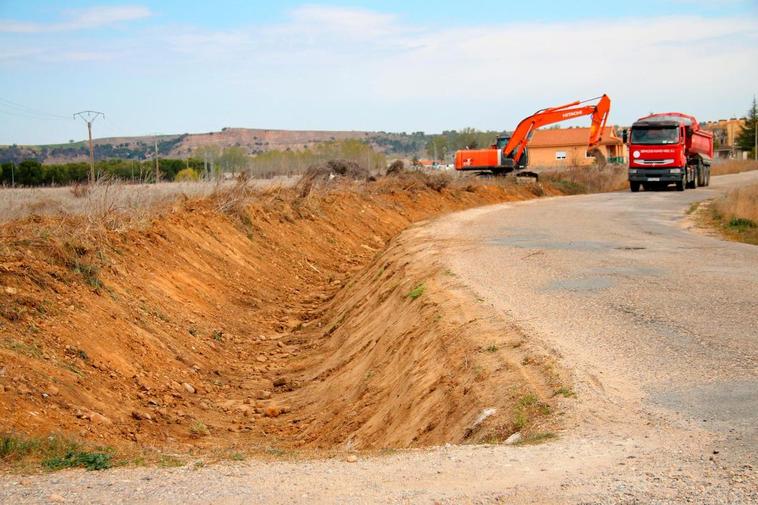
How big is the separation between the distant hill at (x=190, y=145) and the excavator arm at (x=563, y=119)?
214 feet

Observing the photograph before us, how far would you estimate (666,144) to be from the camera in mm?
41438

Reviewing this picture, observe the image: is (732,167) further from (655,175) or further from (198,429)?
(198,429)

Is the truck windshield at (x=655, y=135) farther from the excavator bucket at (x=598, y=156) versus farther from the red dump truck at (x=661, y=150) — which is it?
the excavator bucket at (x=598, y=156)

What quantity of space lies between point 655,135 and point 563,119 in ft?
18.3

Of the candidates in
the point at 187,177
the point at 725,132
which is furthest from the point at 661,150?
the point at 725,132

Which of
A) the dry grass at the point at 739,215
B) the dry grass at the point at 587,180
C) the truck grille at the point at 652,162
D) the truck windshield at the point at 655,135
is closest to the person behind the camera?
the dry grass at the point at 739,215

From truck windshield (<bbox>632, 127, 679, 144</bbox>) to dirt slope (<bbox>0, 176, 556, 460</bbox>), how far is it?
2458cm

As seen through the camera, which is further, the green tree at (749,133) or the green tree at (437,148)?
the green tree at (437,148)

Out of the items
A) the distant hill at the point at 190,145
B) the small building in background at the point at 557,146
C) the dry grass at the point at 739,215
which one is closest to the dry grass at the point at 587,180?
the dry grass at the point at 739,215

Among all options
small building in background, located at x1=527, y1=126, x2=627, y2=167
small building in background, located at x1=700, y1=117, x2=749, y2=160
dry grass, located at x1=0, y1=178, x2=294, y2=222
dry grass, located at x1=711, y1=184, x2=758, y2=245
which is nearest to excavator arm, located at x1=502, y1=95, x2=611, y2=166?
dry grass, located at x1=711, y1=184, x2=758, y2=245

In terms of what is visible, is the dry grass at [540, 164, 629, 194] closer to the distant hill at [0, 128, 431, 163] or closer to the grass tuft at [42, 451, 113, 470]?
the grass tuft at [42, 451, 113, 470]

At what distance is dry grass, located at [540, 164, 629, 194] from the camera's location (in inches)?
2141

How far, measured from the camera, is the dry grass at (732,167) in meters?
73.3

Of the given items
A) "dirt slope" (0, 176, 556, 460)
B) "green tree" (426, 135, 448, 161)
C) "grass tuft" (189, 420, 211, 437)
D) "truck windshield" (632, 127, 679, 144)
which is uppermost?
"green tree" (426, 135, 448, 161)
